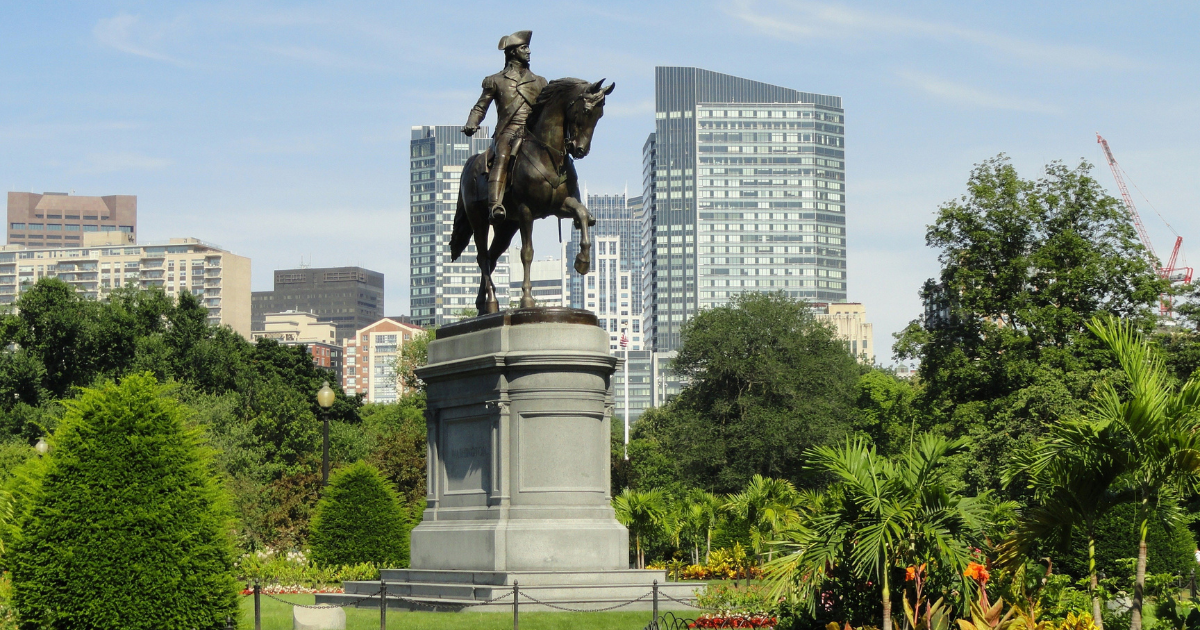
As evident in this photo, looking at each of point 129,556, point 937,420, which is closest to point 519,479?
point 129,556

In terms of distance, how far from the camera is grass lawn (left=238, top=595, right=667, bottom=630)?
17219mm

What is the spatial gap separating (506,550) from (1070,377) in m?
25.4

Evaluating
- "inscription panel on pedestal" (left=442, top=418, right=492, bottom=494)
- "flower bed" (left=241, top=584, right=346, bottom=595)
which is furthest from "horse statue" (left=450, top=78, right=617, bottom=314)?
"flower bed" (left=241, top=584, right=346, bottom=595)

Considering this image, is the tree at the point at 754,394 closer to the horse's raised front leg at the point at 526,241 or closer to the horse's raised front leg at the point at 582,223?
the horse's raised front leg at the point at 526,241

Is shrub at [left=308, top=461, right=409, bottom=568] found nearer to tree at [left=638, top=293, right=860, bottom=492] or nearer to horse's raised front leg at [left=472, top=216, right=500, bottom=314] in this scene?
horse's raised front leg at [left=472, top=216, right=500, bottom=314]

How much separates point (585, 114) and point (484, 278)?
14.1 feet

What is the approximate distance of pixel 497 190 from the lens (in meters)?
21.5

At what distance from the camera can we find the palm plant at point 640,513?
33.4 m

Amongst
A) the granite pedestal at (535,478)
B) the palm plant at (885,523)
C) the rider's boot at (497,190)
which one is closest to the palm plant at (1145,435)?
the palm plant at (885,523)

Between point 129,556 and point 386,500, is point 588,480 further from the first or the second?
point 386,500

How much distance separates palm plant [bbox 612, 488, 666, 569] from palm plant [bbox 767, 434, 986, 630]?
67.1 ft

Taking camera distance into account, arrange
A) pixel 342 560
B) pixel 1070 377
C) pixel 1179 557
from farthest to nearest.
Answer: pixel 1070 377
pixel 342 560
pixel 1179 557

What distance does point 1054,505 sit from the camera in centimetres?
1294

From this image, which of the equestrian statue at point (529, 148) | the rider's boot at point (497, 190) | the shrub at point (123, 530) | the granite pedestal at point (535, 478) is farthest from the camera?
the rider's boot at point (497, 190)
